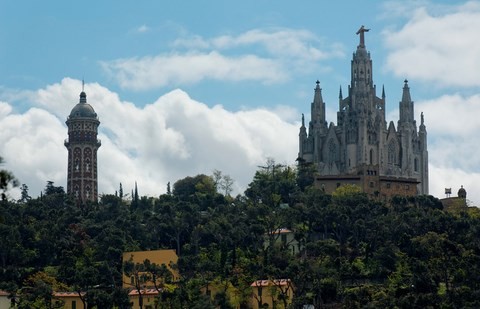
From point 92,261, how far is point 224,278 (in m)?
13.8

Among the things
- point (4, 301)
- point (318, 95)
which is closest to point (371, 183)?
point (318, 95)

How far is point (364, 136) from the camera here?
415ft

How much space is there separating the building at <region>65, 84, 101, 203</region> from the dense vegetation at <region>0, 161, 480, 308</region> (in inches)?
709

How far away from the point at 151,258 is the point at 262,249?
9.75 metres

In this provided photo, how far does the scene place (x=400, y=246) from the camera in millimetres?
80812

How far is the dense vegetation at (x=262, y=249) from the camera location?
70.0m

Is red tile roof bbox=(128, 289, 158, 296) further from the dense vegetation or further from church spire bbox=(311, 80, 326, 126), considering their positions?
church spire bbox=(311, 80, 326, 126)

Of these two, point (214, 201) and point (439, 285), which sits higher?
point (214, 201)

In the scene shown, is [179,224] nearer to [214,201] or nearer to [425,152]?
[214,201]

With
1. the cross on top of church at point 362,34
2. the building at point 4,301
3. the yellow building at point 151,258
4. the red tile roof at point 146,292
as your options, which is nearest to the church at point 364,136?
the cross on top of church at point 362,34

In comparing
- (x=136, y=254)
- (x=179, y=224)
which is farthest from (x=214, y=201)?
(x=136, y=254)

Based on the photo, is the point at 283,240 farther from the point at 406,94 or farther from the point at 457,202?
the point at 406,94

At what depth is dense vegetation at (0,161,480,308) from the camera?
70.0 m

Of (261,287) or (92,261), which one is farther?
(92,261)
